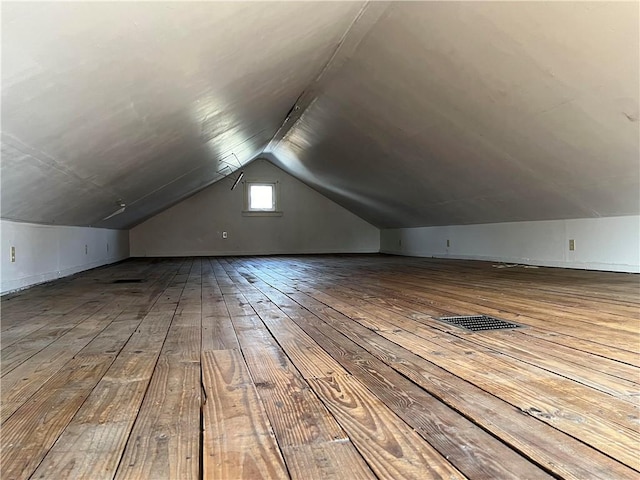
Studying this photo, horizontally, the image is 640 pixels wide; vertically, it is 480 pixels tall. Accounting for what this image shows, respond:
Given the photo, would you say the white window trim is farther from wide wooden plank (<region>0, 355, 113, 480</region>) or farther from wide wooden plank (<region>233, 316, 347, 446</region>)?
wide wooden plank (<region>0, 355, 113, 480</region>)

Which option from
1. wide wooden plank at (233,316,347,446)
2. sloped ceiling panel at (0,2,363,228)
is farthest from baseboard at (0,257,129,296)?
wide wooden plank at (233,316,347,446)

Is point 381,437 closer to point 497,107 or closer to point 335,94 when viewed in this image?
point 497,107

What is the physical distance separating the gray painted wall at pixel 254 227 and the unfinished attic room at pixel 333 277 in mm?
3246

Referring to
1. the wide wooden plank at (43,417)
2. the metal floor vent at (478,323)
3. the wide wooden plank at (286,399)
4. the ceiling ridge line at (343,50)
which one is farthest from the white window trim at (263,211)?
the wide wooden plank at (43,417)

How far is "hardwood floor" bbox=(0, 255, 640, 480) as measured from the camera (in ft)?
2.61

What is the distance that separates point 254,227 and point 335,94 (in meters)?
5.65

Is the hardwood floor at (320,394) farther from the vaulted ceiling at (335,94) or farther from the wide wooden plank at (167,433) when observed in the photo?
the vaulted ceiling at (335,94)

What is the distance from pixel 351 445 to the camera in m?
0.85

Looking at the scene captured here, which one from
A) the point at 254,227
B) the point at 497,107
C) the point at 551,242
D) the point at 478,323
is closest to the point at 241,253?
the point at 254,227

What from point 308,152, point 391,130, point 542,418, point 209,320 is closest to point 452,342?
point 542,418

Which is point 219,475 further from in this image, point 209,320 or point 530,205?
point 530,205

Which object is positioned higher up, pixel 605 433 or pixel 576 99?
pixel 576 99

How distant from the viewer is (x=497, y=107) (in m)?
3.68

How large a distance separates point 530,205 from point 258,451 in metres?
5.05
